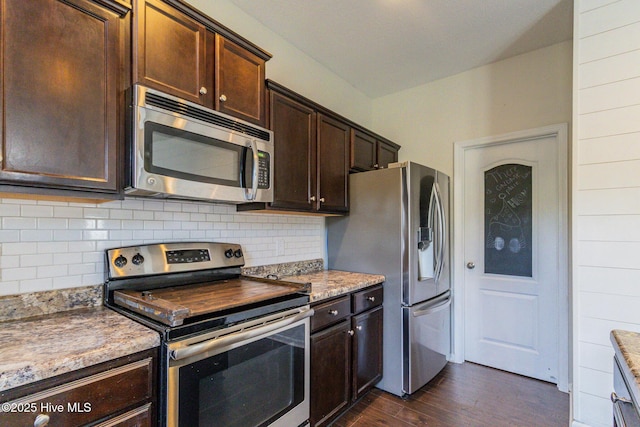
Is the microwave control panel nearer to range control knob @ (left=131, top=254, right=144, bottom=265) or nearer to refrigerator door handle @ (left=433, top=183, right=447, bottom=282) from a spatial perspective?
range control knob @ (left=131, top=254, right=144, bottom=265)

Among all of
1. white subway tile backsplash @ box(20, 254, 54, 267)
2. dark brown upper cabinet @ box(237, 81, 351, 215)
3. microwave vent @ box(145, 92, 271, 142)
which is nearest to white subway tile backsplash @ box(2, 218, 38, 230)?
white subway tile backsplash @ box(20, 254, 54, 267)

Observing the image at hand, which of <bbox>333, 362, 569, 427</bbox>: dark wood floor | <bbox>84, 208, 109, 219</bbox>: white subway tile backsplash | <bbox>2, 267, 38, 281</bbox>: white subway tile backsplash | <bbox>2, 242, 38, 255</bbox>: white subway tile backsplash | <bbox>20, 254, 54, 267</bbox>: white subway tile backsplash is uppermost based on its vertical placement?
<bbox>84, 208, 109, 219</bbox>: white subway tile backsplash

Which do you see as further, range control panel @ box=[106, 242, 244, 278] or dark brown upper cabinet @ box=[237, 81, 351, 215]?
dark brown upper cabinet @ box=[237, 81, 351, 215]

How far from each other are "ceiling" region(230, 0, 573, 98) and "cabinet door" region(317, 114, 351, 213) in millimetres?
695

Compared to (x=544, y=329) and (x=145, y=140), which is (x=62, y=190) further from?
(x=544, y=329)

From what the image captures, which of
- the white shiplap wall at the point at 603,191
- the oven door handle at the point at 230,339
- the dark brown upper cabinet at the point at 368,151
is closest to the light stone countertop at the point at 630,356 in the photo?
the white shiplap wall at the point at 603,191

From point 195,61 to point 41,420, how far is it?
4.98 ft

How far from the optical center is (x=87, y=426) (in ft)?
3.20

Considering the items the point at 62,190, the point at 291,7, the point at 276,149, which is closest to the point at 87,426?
the point at 62,190

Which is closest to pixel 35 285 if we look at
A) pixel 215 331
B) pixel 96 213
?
pixel 96 213

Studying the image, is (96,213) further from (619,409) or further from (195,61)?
(619,409)

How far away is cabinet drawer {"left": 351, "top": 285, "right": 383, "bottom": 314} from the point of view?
223cm

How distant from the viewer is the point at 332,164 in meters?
2.55

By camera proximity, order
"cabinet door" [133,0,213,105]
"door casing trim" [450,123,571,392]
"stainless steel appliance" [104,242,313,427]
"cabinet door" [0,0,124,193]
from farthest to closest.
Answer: "door casing trim" [450,123,571,392] → "cabinet door" [133,0,213,105] → "stainless steel appliance" [104,242,313,427] → "cabinet door" [0,0,124,193]
